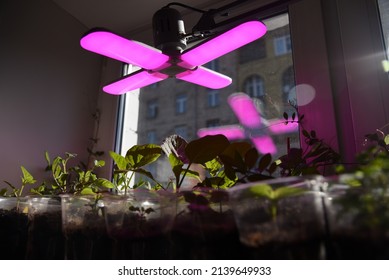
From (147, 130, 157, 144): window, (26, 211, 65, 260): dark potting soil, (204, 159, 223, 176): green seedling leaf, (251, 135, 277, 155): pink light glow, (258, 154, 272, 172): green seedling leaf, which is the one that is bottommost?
(26, 211, 65, 260): dark potting soil

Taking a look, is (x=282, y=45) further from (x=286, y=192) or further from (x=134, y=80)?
(x=286, y=192)

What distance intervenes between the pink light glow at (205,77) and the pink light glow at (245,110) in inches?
18.7

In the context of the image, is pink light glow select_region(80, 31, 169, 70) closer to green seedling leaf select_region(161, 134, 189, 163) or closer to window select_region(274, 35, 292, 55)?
green seedling leaf select_region(161, 134, 189, 163)

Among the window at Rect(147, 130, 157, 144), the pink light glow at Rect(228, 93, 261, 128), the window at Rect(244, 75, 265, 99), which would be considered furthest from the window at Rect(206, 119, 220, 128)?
the window at Rect(147, 130, 157, 144)

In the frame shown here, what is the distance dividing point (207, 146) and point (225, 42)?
25 cm

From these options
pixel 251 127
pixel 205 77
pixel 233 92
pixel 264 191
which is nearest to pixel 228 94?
pixel 233 92

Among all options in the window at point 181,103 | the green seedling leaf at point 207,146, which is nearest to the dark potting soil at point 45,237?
the green seedling leaf at point 207,146

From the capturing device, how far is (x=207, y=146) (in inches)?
17.4

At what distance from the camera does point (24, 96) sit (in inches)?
53.6

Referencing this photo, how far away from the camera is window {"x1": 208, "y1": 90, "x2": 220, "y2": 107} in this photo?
4.82 feet

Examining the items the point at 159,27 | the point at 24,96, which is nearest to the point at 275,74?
the point at 159,27

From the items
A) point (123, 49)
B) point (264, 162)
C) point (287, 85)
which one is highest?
point (287, 85)

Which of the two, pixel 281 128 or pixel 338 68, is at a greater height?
pixel 338 68

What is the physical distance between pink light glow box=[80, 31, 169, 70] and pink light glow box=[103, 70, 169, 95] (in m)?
0.06
